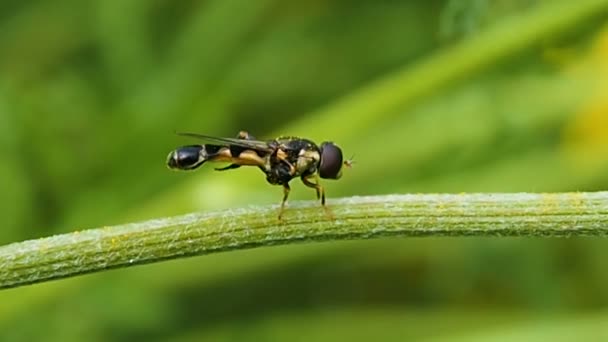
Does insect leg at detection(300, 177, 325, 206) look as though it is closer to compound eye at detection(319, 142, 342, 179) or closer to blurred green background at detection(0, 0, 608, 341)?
compound eye at detection(319, 142, 342, 179)

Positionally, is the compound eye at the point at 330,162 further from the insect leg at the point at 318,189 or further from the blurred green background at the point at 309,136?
the blurred green background at the point at 309,136

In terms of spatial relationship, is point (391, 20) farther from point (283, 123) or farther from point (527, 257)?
point (527, 257)

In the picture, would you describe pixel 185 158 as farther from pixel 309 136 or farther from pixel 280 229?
pixel 309 136

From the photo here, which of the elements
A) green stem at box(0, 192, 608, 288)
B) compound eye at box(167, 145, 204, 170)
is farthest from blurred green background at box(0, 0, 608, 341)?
green stem at box(0, 192, 608, 288)

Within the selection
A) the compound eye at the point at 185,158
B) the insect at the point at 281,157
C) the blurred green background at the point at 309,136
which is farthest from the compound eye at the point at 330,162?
the blurred green background at the point at 309,136

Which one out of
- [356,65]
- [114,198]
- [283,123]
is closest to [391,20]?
[356,65]

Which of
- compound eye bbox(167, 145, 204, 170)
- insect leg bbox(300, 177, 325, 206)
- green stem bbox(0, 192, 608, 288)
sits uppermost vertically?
compound eye bbox(167, 145, 204, 170)
